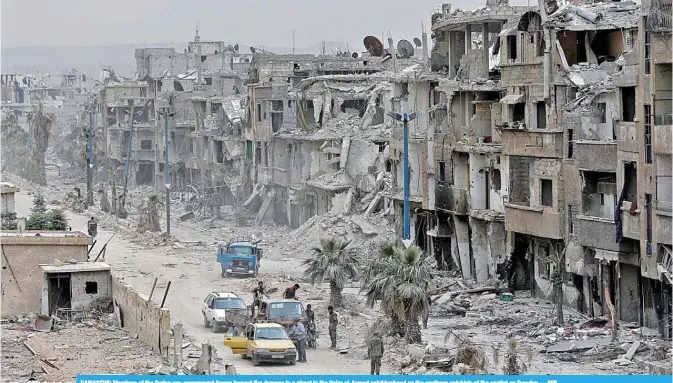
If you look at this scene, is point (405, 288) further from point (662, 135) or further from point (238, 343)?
point (662, 135)

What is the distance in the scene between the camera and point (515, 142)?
46219 mm

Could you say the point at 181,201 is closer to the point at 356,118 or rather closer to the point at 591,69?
the point at 356,118

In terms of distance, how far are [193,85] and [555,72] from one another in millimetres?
70279

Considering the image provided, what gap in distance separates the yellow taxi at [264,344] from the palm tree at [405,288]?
2.67 meters

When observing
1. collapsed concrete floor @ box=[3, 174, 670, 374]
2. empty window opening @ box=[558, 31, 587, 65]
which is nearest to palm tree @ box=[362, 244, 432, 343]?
collapsed concrete floor @ box=[3, 174, 670, 374]

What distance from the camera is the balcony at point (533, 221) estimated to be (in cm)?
4366

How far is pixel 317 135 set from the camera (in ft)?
243

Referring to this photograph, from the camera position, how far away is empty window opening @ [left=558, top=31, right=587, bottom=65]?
44.5 m

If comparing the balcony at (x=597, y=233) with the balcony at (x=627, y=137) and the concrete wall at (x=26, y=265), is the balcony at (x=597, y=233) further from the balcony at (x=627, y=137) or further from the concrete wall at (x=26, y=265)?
the concrete wall at (x=26, y=265)

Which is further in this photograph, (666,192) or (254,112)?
(254,112)

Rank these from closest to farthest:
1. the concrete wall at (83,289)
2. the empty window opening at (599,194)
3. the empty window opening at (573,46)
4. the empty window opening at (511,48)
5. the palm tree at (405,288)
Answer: the palm tree at (405,288)
the empty window opening at (599,194)
the empty window opening at (573,46)
the concrete wall at (83,289)
the empty window opening at (511,48)

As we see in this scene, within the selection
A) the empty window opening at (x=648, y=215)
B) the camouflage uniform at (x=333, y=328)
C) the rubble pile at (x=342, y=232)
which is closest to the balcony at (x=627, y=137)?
the empty window opening at (x=648, y=215)

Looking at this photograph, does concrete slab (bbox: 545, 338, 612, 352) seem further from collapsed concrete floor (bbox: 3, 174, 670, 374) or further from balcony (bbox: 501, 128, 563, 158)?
balcony (bbox: 501, 128, 563, 158)

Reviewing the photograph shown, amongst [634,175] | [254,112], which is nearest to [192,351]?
[634,175]
